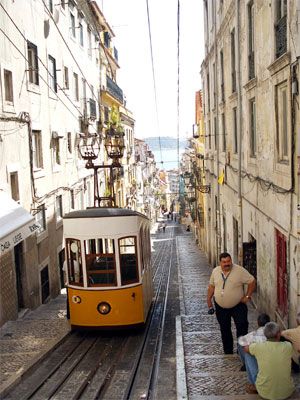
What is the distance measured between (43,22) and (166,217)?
80.8 m

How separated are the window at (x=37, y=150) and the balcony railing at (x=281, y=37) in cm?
946

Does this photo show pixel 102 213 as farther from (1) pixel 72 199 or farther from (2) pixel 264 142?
(1) pixel 72 199

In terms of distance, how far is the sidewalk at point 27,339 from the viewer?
26.9 ft

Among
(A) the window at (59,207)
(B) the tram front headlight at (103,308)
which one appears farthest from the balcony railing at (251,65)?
(A) the window at (59,207)

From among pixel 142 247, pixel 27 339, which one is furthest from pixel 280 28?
pixel 27 339

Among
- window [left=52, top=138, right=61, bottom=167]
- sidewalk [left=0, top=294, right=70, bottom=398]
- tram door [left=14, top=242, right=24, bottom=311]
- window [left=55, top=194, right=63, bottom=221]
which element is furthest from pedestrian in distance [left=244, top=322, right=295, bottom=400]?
window [left=52, top=138, right=61, bottom=167]

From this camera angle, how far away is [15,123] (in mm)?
14578

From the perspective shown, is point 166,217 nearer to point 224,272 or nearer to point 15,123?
point 15,123

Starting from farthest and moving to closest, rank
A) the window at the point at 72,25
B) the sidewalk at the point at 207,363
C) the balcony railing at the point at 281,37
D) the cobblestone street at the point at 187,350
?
the window at the point at 72,25
the balcony railing at the point at 281,37
the cobblestone street at the point at 187,350
the sidewalk at the point at 207,363

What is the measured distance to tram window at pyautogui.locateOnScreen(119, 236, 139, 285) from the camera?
10414 millimetres

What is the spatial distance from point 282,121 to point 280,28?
1641 mm

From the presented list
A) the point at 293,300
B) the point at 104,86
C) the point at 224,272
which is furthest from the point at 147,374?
the point at 104,86

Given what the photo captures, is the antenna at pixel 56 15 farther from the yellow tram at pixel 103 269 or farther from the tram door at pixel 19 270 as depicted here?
the yellow tram at pixel 103 269

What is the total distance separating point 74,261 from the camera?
1058 centimetres
